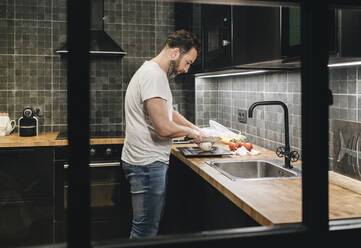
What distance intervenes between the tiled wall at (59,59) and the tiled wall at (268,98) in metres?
0.25

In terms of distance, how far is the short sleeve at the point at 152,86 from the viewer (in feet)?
7.32

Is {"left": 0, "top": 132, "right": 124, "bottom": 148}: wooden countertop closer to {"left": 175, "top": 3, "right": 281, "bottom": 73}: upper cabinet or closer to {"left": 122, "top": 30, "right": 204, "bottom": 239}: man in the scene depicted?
{"left": 175, "top": 3, "right": 281, "bottom": 73}: upper cabinet

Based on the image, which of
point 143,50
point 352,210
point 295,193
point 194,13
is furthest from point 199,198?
point 143,50

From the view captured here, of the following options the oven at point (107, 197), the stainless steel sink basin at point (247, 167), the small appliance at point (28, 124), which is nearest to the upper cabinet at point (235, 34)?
the stainless steel sink basin at point (247, 167)

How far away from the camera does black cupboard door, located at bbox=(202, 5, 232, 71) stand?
263 centimetres

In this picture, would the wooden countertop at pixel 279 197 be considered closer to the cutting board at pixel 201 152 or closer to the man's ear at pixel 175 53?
the cutting board at pixel 201 152

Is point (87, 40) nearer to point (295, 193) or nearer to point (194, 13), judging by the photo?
point (295, 193)

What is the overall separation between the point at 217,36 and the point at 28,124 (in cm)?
196

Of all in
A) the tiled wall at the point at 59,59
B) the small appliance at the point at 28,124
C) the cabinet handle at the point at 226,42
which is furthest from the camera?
the tiled wall at the point at 59,59

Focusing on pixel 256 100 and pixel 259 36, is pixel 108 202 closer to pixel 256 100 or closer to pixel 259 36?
pixel 256 100

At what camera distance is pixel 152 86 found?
2.24 m

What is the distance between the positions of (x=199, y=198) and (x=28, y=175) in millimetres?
1518

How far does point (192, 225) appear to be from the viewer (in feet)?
10.3

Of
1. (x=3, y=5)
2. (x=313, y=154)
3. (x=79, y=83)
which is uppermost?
(x=3, y=5)
